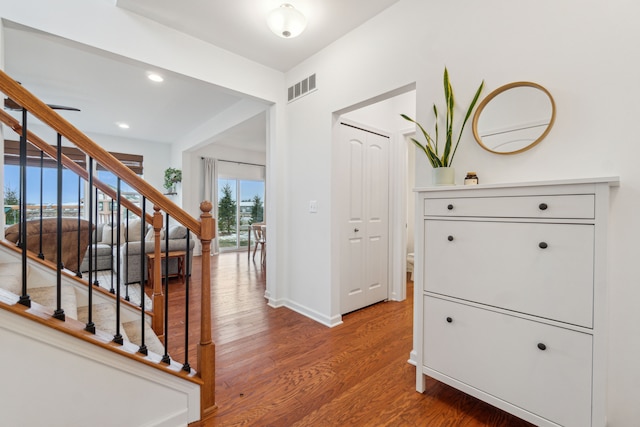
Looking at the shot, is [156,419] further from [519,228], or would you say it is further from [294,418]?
[519,228]

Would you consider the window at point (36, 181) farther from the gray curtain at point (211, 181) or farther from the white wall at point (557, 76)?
the white wall at point (557, 76)

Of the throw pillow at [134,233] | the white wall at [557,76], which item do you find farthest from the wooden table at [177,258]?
the white wall at [557,76]

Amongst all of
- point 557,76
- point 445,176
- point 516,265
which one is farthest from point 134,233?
point 557,76

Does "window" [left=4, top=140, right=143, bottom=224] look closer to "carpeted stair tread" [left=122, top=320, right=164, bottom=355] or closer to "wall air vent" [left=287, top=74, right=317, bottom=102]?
"wall air vent" [left=287, top=74, right=317, bottom=102]

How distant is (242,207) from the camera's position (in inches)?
297

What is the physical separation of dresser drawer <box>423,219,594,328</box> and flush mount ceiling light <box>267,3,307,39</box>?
1728 mm

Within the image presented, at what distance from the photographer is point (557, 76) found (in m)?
1.44

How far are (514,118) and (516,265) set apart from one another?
33.0 inches

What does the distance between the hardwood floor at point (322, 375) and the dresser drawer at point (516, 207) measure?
109 centimetres

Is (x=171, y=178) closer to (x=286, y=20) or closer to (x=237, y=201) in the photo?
(x=237, y=201)

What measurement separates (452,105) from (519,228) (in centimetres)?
89


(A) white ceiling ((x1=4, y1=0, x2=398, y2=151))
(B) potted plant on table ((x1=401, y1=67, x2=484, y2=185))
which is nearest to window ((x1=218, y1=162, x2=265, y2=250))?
(A) white ceiling ((x1=4, y1=0, x2=398, y2=151))

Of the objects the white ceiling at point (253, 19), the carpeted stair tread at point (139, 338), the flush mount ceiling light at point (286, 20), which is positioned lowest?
the carpeted stair tread at point (139, 338)

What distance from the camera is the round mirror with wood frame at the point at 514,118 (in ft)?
4.86
